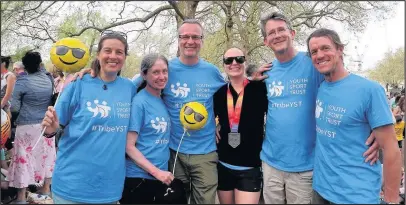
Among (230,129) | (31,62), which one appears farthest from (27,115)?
(230,129)

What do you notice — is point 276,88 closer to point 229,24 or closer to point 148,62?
point 148,62

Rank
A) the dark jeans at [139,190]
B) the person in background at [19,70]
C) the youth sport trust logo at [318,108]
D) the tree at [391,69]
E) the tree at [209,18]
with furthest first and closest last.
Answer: the tree at [391,69], the tree at [209,18], the person in background at [19,70], the dark jeans at [139,190], the youth sport trust logo at [318,108]

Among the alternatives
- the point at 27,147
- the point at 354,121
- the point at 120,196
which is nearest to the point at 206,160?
the point at 120,196

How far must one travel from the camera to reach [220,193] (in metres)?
3.53

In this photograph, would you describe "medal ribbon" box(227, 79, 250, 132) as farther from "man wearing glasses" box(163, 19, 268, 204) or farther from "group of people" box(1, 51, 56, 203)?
"group of people" box(1, 51, 56, 203)

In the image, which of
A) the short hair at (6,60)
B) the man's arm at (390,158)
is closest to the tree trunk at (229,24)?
the short hair at (6,60)

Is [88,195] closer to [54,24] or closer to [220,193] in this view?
[220,193]

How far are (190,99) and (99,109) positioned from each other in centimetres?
92

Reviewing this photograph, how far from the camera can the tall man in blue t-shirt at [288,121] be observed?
→ 3.16 meters

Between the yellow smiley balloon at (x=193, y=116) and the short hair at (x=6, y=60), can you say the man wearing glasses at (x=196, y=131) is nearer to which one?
the yellow smiley balloon at (x=193, y=116)

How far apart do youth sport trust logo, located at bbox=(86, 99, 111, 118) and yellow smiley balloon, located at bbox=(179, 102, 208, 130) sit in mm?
670

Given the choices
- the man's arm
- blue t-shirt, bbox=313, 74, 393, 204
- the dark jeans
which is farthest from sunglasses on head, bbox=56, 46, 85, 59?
the man's arm

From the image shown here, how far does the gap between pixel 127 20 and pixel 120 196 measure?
13.0m

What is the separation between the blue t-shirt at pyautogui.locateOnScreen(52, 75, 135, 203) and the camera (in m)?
2.83
